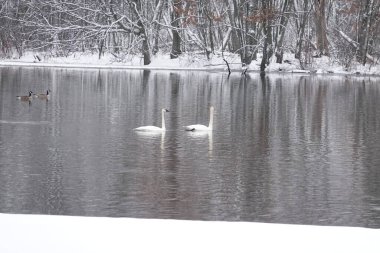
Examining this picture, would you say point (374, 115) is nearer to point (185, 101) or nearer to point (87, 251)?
point (185, 101)

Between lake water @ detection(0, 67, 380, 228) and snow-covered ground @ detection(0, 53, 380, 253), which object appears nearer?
snow-covered ground @ detection(0, 53, 380, 253)

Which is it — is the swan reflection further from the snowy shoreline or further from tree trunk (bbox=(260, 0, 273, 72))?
the snowy shoreline

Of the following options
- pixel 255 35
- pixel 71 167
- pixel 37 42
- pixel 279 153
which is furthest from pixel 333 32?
pixel 71 167

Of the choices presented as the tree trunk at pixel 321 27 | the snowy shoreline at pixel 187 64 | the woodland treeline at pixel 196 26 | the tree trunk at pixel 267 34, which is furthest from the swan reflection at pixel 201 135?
the snowy shoreline at pixel 187 64

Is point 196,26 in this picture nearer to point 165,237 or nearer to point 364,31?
point 364,31

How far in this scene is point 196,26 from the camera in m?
57.5

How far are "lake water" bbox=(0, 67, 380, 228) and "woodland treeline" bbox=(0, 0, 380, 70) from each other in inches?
791

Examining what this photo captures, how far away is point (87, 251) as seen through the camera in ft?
26.1

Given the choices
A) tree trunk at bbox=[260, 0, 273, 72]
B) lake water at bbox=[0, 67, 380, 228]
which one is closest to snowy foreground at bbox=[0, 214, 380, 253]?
Result: lake water at bbox=[0, 67, 380, 228]

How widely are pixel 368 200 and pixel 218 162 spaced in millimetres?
4188

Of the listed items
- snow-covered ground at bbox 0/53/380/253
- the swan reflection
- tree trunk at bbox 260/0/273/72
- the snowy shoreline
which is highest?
tree trunk at bbox 260/0/273/72

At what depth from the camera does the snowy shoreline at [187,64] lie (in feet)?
176

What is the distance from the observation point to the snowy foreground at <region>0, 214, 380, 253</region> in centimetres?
812

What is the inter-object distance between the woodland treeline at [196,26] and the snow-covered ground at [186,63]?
46cm
